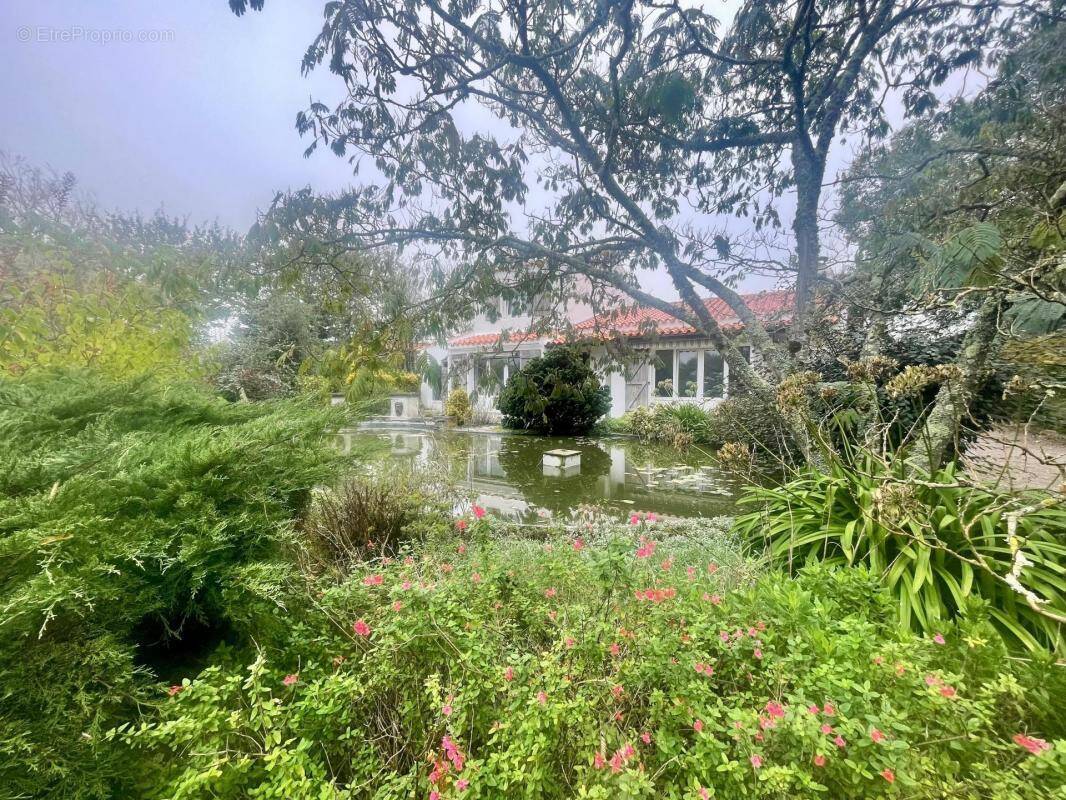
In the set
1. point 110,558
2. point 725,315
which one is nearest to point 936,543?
point 110,558

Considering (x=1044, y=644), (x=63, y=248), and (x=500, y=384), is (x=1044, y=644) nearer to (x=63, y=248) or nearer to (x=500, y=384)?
(x=500, y=384)

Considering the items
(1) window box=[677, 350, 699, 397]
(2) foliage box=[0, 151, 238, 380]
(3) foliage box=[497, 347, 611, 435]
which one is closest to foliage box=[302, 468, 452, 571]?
(2) foliage box=[0, 151, 238, 380]

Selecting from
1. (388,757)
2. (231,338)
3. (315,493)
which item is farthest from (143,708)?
(231,338)

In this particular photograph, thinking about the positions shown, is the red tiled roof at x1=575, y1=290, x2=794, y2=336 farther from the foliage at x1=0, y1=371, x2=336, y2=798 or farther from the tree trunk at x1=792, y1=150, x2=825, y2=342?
the foliage at x1=0, y1=371, x2=336, y2=798

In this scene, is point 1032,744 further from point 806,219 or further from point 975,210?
point 806,219

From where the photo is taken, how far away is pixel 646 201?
4656mm

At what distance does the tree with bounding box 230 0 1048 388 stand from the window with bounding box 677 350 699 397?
251 inches

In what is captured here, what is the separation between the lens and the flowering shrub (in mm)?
942

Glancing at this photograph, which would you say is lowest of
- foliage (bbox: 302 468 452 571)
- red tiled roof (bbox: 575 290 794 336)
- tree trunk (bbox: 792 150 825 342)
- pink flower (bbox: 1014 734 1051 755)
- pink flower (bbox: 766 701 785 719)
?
foliage (bbox: 302 468 452 571)

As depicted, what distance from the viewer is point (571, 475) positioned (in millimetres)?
6746

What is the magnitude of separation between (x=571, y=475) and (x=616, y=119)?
5.24 m

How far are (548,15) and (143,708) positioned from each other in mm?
5426

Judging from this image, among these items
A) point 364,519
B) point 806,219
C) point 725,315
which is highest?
point 806,219

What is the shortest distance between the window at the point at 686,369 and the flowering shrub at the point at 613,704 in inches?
381
